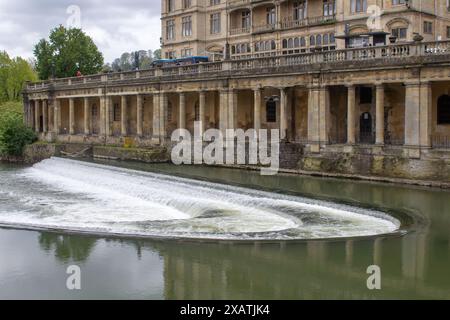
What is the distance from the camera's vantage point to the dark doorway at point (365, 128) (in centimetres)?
3931

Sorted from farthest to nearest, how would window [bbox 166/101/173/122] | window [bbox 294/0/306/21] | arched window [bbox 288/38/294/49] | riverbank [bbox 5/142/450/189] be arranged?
arched window [bbox 288/38/294/49], window [bbox 294/0/306/21], window [bbox 166/101/173/122], riverbank [bbox 5/142/450/189]

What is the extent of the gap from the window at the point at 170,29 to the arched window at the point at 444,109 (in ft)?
121

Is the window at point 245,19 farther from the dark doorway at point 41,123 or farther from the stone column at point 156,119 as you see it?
the dark doorway at point 41,123

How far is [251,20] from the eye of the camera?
191 ft

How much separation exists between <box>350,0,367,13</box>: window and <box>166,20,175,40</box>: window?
23.6m

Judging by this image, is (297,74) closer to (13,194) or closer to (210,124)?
(210,124)

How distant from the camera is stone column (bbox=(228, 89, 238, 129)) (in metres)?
43.5

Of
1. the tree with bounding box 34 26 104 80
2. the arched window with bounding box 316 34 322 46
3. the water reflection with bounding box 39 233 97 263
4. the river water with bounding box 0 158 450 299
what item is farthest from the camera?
the tree with bounding box 34 26 104 80

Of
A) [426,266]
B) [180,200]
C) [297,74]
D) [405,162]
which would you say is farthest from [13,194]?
[426,266]

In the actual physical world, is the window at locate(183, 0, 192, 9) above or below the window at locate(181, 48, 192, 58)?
above

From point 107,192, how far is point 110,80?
24.7 m

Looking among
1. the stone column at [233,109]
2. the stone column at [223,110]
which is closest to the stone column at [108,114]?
the stone column at [223,110]

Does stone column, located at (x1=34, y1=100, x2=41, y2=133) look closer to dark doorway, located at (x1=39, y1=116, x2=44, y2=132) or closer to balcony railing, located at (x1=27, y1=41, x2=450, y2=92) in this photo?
dark doorway, located at (x1=39, y1=116, x2=44, y2=132)

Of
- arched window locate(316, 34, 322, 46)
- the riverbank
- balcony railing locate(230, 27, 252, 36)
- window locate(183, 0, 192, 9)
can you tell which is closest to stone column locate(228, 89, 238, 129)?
the riverbank
